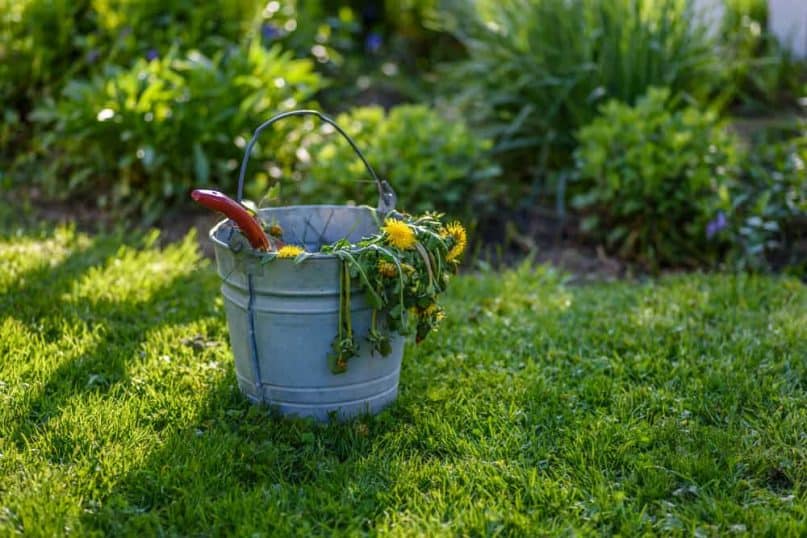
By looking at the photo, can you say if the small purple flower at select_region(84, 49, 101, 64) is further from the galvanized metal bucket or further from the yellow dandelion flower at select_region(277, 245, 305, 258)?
the yellow dandelion flower at select_region(277, 245, 305, 258)

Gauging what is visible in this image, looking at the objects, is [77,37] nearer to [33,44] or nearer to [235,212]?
[33,44]

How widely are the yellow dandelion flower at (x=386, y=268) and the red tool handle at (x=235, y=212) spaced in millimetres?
308

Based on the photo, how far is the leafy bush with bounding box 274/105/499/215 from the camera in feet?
13.5

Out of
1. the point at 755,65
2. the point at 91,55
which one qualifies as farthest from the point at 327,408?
the point at 755,65

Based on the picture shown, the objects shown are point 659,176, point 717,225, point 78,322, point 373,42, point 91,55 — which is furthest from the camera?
point 373,42

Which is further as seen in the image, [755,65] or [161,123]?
[755,65]

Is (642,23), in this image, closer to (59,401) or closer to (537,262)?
(537,262)

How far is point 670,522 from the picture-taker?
1995mm

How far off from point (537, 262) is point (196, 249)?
1.61 meters

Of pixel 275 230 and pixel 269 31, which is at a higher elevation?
pixel 269 31

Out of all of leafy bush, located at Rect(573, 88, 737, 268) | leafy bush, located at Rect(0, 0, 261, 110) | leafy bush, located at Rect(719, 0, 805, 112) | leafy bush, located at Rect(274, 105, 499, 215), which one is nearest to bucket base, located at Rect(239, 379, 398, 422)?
leafy bush, located at Rect(274, 105, 499, 215)

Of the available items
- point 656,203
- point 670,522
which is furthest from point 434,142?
point 670,522

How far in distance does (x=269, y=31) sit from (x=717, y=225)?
2977 millimetres

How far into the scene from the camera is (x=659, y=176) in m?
3.96
